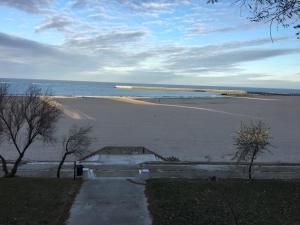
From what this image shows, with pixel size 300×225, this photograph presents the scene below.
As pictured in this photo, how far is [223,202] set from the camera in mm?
11047

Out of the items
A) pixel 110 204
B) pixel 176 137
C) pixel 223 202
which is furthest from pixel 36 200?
pixel 176 137

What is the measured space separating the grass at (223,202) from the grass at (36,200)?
7.20 ft

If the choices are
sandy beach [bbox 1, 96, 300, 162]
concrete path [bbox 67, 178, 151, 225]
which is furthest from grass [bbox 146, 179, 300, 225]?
sandy beach [bbox 1, 96, 300, 162]

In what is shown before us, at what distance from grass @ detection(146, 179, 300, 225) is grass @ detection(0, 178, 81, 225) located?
2.19 m

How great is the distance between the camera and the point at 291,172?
16.4 metres

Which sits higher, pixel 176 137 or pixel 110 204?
pixel 110 204

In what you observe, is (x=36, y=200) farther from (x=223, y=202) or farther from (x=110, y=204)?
(x=223, y=202)

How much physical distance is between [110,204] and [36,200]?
1.92 meters

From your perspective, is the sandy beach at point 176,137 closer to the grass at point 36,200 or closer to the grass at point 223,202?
the grass at point 36,200

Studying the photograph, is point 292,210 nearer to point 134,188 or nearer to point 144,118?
point 134,188

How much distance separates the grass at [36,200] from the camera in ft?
31.1

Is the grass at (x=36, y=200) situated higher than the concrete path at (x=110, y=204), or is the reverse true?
the grass at (x=36, y=200)

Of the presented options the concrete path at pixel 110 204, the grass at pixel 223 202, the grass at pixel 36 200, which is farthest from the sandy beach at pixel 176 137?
the concrete path at pixel 110 204

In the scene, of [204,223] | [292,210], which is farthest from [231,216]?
[292,210]
